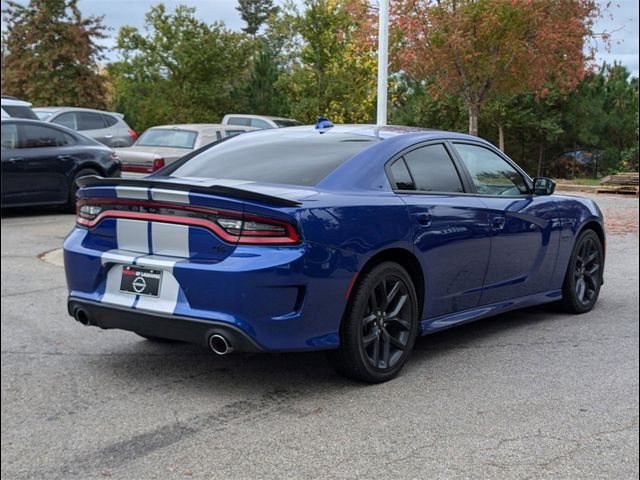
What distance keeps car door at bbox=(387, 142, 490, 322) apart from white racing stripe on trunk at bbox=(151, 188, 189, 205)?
116cm

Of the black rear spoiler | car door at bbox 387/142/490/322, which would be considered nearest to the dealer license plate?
the black rear spoiler

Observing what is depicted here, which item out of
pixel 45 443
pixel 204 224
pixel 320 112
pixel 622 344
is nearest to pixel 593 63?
pixel 320 112

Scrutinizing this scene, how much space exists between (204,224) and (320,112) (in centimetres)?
99

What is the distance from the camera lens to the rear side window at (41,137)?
6.19 meters

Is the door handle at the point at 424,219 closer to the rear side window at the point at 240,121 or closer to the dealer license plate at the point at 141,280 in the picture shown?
the rear side window at the point at 240,121

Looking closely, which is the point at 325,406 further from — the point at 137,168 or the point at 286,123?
the point at 137,168

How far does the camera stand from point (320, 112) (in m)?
2.85

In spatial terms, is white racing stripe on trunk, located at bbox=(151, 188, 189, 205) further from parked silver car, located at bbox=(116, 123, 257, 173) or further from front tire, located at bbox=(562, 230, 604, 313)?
front tire, located at bbox=(562, 230, 604, 313)

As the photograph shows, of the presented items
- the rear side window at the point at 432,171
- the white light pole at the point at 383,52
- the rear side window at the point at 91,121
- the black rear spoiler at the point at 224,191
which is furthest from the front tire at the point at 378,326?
the white light pole at the point at 383,52

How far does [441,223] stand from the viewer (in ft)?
14.2

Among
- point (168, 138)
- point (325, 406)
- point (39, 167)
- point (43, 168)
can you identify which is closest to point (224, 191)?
point (168, 138)

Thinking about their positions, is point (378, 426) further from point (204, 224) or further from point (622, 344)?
point (622, 344)

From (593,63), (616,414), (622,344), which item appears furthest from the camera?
(622,344)

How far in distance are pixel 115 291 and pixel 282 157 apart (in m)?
1.03
